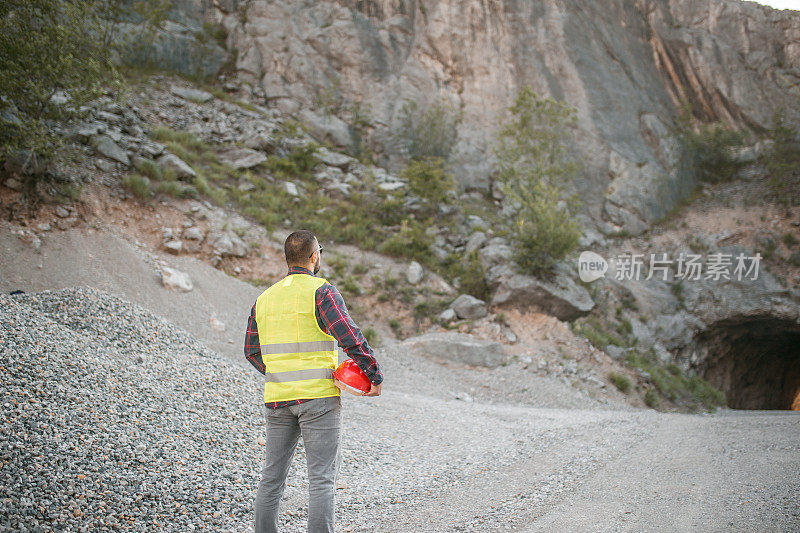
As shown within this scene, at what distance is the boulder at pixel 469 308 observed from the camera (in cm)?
1316

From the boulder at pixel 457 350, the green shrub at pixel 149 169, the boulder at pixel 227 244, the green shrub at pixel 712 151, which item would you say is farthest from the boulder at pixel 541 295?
the green shrub at pixel 712 151

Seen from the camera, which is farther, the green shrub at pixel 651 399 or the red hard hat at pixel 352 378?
the green shrub at pixel 651 399

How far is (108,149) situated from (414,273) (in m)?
9.46

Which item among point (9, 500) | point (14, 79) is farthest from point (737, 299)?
point (14, 79)

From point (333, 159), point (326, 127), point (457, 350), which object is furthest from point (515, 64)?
point (457, 350)

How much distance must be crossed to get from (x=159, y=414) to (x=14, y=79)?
338 inches

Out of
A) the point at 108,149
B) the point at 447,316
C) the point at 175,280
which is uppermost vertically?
the point at 108,149

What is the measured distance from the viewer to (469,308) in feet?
43.2

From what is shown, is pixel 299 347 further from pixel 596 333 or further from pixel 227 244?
pixel 596 333

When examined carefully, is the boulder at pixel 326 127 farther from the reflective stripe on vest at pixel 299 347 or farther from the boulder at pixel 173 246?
the reflective stripe on vest at pixel 299 347

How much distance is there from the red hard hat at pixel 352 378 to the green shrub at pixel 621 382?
37.7ft

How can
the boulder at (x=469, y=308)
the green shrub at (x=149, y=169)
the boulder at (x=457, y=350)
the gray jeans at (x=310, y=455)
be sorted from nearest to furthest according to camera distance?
the gray jeans at (x=310, y=455), the boulder at (x=457, y=350), the green shrub at (x=149, y=169), the boulder at (x=469, y=308)

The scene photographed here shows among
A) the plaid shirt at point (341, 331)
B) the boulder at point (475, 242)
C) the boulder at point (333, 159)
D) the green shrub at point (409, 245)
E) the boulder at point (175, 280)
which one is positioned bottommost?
the boulder at point (175, 280)

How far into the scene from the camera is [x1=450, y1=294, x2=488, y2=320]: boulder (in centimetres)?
1316
